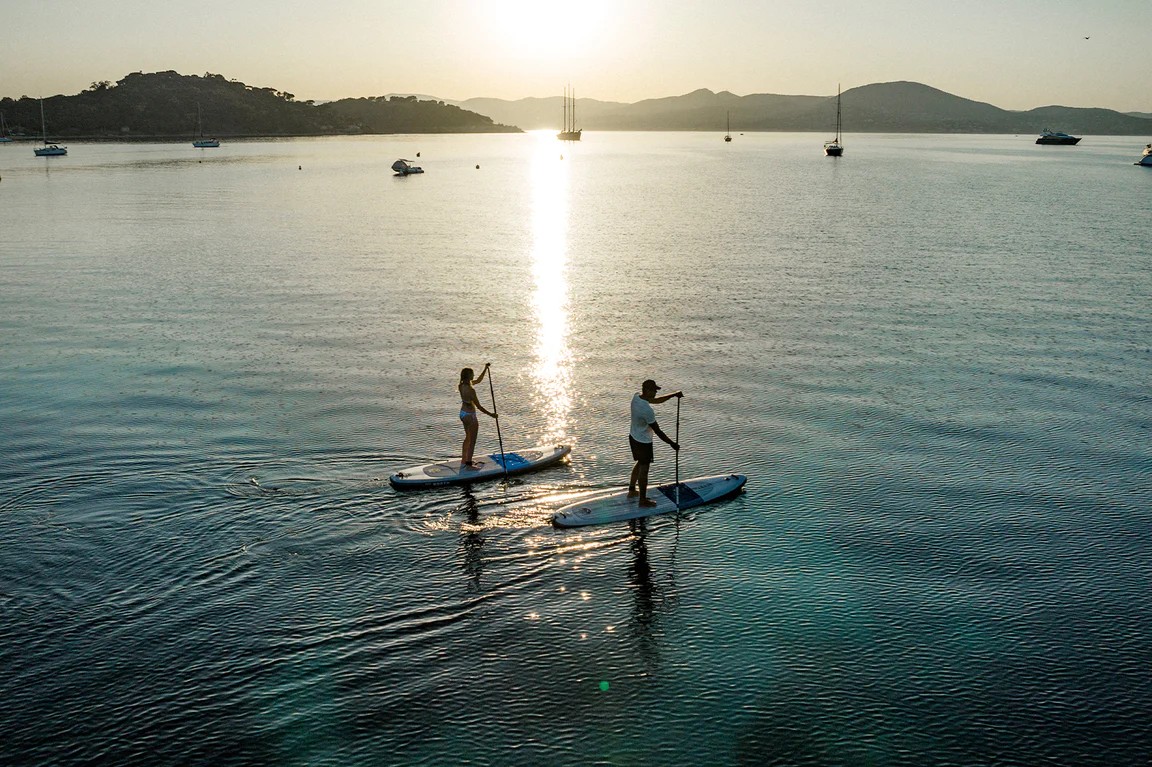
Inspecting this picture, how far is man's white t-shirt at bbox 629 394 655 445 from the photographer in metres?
17.5

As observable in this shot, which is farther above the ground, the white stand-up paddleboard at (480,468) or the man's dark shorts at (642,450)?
the man's dark shorts at (642,450)

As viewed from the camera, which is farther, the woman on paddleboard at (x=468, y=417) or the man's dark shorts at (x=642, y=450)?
the woman on paddleboard at (x=468, y=417)

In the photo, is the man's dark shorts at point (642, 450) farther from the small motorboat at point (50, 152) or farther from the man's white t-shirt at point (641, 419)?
the small motorboat at point (50, 152)

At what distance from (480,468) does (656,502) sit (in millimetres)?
4076

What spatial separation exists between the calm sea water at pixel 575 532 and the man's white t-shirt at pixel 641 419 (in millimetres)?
1804

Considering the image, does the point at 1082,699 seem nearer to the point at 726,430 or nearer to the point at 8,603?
the point at 726,430

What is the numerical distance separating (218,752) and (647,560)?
25.9 feet

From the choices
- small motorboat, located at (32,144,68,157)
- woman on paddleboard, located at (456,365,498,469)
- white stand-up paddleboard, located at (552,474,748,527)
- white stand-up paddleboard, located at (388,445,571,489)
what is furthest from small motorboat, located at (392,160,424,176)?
white stand-up paddleboard, located at (552,474,748,527)

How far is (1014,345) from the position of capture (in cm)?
3253

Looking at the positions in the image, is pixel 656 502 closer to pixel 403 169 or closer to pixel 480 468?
pixel 480 468

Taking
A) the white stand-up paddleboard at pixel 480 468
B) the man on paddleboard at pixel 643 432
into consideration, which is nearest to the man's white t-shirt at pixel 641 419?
the man on paddleboard at pixel 643 432

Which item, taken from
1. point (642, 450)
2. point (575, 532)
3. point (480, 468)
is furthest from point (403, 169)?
point (575, 532)

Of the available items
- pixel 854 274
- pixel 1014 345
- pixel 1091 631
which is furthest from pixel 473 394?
pixel 854 274

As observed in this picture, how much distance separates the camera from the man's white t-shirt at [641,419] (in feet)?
57.4
